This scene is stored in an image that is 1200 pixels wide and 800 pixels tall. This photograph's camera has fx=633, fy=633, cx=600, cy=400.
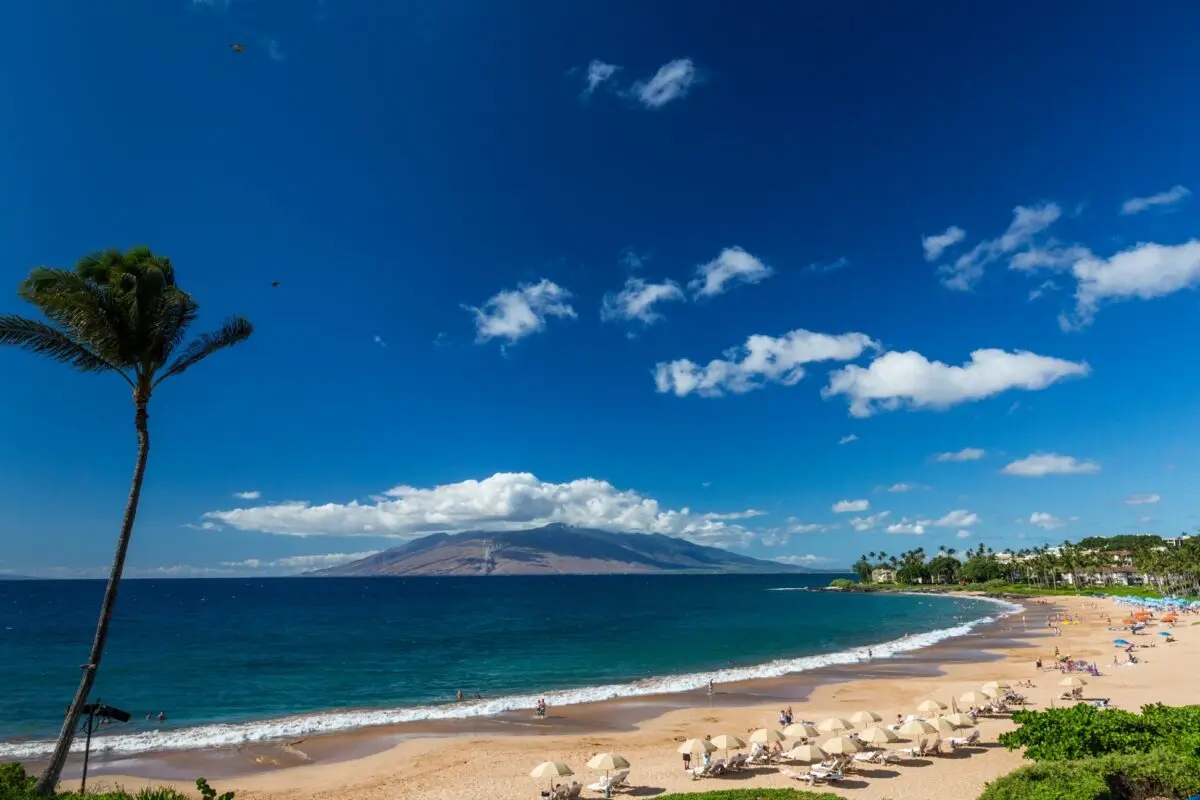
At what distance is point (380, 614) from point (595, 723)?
331 ft

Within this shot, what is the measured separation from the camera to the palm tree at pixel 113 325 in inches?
573

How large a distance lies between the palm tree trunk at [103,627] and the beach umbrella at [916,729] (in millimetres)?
24672

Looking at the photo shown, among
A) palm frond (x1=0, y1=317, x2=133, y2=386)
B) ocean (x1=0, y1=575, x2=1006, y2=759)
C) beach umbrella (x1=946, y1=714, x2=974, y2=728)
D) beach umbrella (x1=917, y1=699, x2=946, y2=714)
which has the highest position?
palm frond (x1=0, y1=317, x2=133, y2=386)

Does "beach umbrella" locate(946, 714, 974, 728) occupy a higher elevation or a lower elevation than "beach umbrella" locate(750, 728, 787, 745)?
lower

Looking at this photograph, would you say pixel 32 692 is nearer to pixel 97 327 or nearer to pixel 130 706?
pixel 130 706

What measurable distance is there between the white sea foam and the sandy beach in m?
2.58

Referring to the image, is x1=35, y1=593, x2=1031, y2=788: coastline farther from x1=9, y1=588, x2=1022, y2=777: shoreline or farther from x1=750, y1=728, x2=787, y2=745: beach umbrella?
x1=750, y1=728, x2=787, y2=745: beach umbrella

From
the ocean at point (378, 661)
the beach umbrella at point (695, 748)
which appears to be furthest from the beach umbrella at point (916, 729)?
A: the ocean at point (378, 661)

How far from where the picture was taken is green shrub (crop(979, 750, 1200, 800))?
1205cm

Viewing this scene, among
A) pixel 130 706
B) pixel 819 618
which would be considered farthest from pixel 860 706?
pixel 819 618

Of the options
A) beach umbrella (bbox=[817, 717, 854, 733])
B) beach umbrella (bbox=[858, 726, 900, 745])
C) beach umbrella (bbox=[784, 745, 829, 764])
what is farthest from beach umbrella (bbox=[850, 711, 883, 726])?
beach umbrella (bbox=[784, 745, 829, 764])

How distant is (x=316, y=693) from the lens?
43562 mm

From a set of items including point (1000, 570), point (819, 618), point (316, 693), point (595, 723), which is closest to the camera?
point (595, 723)

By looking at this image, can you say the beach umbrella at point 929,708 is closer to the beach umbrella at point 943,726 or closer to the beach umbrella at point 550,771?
the beach umbrella at point 943,726
